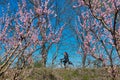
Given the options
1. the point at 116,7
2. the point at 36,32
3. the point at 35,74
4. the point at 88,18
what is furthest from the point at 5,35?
the point at 35,74

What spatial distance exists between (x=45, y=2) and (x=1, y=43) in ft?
5.40

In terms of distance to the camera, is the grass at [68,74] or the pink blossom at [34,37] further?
the grass at [68,74]

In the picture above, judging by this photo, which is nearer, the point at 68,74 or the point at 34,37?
the point at 34,37

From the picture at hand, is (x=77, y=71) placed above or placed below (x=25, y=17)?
below

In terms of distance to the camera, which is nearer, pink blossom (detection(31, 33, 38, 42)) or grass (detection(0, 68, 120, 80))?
pink blossom (detection(31, 33, 38, 42))

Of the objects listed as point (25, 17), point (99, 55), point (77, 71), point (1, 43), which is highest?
point (25, 17)

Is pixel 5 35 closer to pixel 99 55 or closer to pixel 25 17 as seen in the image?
pixel 25 17

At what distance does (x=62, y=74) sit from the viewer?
2128cm

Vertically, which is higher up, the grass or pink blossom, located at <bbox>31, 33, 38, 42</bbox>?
pink blossom, located at <bbox>31, 33, 38, 42</bbox>

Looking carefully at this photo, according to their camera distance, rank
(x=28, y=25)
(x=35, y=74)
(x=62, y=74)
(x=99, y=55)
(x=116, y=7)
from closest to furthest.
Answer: (x=116, y=7) < (x=28, y=25) < (x=99, y=55) < (x=35, y=74) < (x=62, y=74)

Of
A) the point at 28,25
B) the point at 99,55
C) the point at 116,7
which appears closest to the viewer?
the point at 116,7

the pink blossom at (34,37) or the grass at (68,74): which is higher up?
the pink blossom at (34,37)

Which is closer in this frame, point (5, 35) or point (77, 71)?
point (5, 35)

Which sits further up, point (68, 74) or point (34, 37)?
point (34, 37)
